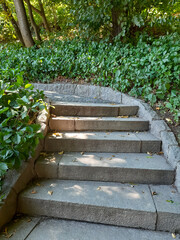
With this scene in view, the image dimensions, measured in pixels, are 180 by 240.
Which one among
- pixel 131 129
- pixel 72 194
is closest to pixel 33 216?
pixel 72 194

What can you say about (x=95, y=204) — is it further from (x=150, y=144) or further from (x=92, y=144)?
(x=150, y=144)

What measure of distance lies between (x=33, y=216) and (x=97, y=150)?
120 cm

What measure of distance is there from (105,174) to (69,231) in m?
0.76

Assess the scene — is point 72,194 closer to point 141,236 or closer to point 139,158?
point 141,236

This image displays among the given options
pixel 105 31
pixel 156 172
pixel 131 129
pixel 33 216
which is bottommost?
pixel 33 216

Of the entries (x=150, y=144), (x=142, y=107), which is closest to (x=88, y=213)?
(x=150, y=144)

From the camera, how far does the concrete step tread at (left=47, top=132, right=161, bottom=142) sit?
2664mm

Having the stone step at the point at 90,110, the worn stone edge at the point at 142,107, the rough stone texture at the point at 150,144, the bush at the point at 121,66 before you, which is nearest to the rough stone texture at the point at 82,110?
the stone step at the point at 90,110

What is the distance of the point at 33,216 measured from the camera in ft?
6.55

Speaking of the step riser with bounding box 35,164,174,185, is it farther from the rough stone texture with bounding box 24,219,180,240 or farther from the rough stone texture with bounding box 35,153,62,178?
the rough stone texture with bounding box 24,219,180,240

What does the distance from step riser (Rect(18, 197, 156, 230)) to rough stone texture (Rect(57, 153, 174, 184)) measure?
1.44ft

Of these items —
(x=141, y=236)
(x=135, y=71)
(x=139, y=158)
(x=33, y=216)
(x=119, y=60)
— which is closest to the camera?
(x=141, y=236)

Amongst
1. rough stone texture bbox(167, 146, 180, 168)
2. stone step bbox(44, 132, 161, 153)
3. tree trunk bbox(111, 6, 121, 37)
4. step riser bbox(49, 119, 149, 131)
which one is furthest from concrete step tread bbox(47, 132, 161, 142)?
tree trunk bbox(111, 6, 121, 37)

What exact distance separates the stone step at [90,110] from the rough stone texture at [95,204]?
1480 millimetres
